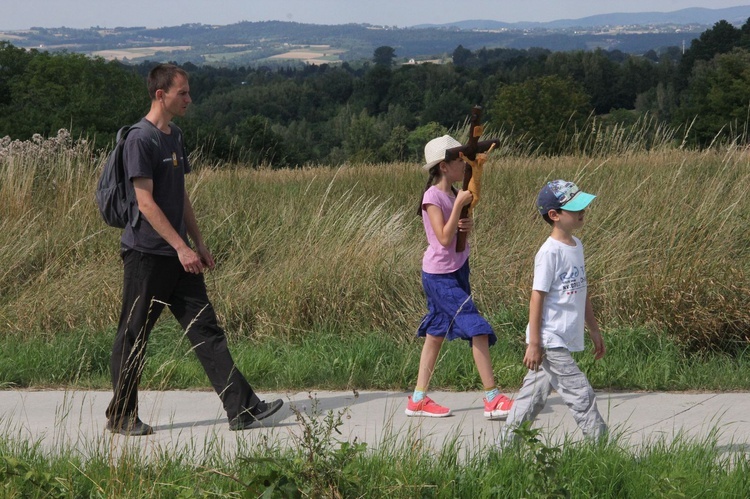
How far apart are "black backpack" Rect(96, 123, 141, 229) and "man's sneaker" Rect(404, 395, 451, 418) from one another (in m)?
1.71

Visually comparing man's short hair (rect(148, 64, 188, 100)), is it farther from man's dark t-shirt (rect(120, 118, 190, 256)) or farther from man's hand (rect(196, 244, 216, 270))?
man's hand (rect(196, 244, 216, 270))

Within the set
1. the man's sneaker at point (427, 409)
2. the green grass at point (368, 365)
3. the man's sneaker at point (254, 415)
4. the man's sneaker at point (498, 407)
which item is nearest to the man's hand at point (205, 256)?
the green grass at point (368, 365)

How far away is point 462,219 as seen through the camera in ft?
16.1

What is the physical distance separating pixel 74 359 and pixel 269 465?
288 centimetres

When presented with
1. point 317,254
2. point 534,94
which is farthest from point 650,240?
point 534,94

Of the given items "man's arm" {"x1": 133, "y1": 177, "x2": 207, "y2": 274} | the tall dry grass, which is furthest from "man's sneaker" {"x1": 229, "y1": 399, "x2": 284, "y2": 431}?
the tall dry grass

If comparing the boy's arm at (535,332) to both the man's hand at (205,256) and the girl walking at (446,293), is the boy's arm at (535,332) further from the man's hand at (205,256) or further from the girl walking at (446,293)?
the man's hand at (205,256)

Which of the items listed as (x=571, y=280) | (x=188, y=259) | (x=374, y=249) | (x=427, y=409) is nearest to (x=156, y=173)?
(x=188, y=259)

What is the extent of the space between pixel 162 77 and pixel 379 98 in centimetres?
9755

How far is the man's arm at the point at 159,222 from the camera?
473 cm

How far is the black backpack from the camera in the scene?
486cm

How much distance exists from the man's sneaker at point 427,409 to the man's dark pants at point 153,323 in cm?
81

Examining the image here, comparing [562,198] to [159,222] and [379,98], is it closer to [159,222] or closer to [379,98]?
[159,222]

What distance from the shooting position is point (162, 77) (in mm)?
4867
